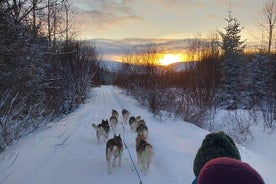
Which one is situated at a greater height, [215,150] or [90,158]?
[215,150]

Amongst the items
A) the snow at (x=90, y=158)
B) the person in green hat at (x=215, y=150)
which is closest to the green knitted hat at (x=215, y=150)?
the person in green hat at (x=215, y=150)

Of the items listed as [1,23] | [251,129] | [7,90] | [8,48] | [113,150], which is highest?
[1,23]

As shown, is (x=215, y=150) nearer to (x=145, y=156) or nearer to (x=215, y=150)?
(x=215, y=150)

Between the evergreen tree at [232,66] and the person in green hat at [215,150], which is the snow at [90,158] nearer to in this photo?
the person in green hat at [215,150]

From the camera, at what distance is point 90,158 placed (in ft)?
28.8

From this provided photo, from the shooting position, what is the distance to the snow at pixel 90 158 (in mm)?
7016

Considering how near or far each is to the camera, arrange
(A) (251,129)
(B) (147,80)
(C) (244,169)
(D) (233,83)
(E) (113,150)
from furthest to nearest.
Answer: (D) (233,83) < (B) (147,80) < (A) (251,129) < (E) (113,150) < (C) (244,169)

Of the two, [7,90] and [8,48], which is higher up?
[8,48]

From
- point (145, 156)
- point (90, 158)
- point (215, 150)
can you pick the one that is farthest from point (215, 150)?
point (90, 158)

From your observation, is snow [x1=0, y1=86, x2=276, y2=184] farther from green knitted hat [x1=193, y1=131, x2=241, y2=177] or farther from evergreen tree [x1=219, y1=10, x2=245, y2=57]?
evergreen tree [x1=219, y1=10, x2=245, y2=57]

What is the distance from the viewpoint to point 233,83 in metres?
29.8

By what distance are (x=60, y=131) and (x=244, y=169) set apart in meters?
11.3

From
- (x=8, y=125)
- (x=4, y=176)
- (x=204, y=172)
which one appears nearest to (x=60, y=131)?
(x=8, y=125)

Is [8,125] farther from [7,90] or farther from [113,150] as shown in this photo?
[113,150]
